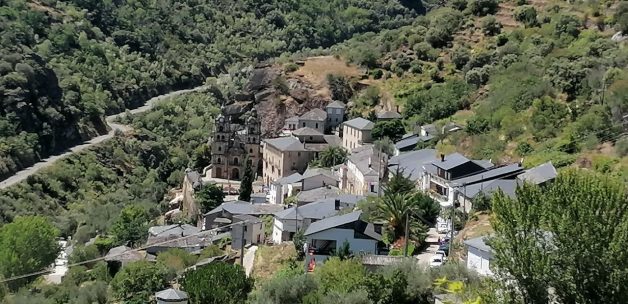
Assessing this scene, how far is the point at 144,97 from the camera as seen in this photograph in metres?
104

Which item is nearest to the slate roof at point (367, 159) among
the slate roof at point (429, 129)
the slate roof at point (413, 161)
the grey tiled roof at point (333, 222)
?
the slate roof at point (413, 161)

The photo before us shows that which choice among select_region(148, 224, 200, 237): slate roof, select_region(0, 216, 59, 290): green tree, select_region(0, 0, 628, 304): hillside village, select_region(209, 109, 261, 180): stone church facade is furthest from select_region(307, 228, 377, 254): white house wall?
select_region(209, 109, 261, 180): stone church facade

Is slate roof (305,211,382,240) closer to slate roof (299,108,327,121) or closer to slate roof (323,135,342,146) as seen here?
slate roof (323,135,342,146)

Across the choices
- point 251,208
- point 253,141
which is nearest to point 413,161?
point 251,208

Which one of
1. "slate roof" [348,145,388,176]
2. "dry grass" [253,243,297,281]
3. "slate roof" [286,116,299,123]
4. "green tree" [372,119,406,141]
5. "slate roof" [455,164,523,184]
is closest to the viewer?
"dry grass" [253,243,297,281]

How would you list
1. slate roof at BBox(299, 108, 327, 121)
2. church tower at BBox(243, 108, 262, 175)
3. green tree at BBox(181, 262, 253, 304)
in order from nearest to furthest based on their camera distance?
green tree at BBox(181, 262, 253, 304)
church tower at BBox(243, 108, 262, 175)
slate roof at BBox(299, 108, 327, 121)

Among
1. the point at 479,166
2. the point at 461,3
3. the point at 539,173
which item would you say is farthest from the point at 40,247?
the point at 461,3

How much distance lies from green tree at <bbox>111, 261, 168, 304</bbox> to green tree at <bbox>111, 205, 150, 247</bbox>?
13.2m

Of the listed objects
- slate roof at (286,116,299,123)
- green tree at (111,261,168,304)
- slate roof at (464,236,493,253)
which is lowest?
green tree at (111,261,168,304)

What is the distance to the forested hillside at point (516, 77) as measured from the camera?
125 ft

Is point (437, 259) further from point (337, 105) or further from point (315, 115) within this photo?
point (337, 105)

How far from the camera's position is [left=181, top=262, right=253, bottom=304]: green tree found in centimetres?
2769

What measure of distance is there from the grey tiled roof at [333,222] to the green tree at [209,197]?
17595 millimetres

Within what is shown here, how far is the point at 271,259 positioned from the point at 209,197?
57.9 ft
